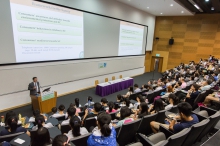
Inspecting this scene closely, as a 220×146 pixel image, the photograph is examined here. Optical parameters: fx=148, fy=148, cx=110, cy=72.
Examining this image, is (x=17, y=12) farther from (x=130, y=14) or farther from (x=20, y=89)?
(x=130, y=14)

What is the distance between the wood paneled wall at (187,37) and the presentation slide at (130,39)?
2407 millimetres

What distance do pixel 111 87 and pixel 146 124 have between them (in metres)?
4.56

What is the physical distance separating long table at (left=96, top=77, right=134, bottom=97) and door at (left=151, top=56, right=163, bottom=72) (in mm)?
5694

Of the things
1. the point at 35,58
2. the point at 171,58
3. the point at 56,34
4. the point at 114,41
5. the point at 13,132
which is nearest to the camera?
the point at 13,132

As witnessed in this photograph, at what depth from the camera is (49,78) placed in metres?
5.89

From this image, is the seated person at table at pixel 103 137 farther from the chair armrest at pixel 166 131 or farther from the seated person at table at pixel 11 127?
the seated person at table at pixel 11 127

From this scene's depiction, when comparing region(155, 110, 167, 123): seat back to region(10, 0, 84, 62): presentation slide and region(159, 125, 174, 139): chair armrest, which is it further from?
region(10, 0, 84, 62): presentation slide

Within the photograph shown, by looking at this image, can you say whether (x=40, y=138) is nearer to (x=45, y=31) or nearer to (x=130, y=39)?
(x=45, y=31)

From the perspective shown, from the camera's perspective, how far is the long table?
22.0 feet

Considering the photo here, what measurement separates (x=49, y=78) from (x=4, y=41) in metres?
2.00

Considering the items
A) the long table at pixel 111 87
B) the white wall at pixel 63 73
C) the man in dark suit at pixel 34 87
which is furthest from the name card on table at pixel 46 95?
the long table at pixel 111 87

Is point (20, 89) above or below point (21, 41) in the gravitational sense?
below

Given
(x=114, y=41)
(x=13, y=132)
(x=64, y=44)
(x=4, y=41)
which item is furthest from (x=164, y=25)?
(x=13, y=132)

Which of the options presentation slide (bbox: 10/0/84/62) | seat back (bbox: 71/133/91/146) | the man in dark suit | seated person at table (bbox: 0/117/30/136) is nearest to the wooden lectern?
the man in dark suit
